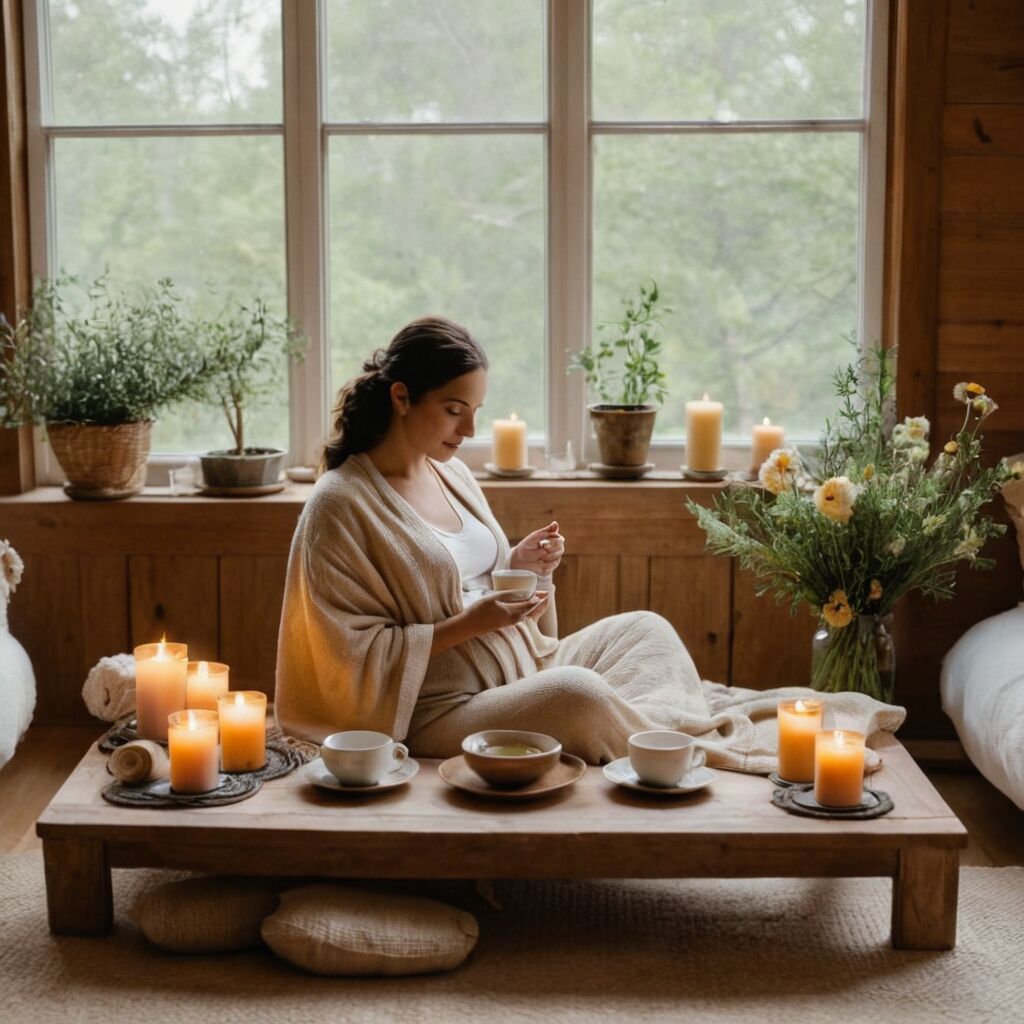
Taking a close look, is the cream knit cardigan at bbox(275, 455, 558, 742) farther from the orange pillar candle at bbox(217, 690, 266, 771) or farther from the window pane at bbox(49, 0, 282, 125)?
the window pane at bbox(49, 0, 282, 125)

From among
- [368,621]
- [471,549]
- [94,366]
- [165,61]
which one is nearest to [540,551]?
[471,549]

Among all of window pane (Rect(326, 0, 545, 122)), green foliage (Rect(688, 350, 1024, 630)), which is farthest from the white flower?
window pane (Rect(326, 0, 545, 122))

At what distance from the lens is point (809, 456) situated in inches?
132

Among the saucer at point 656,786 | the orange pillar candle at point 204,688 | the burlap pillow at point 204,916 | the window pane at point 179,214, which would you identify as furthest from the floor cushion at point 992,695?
the window pane at point 179,214

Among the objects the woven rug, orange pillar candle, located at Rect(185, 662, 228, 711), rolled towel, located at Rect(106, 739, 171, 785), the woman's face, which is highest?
the woman's face

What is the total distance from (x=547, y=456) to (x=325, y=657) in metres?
1.05

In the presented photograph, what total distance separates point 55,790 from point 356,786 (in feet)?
3.33

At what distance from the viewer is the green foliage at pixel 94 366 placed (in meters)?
3.19

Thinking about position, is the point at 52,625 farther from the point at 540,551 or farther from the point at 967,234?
the point at 967,234

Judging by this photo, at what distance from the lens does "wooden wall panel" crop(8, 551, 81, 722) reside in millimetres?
3303

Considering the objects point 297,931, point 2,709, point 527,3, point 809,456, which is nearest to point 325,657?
point 297,931

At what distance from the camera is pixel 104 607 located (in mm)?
3320

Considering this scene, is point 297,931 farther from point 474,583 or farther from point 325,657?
point 474,583

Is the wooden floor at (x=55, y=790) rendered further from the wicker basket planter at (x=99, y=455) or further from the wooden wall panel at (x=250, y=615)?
the wicker basket planter at (x=99, y=455)
